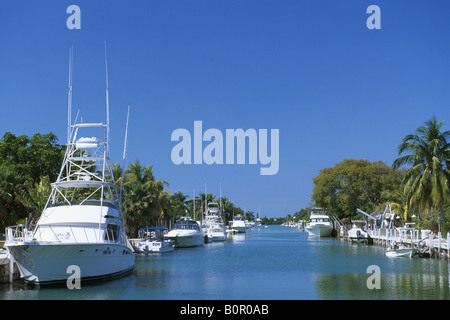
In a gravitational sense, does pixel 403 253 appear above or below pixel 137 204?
below

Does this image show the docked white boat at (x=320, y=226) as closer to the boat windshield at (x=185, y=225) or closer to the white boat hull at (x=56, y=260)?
the boat windshield at (x=185, y=225)

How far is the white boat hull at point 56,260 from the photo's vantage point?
26.4 metres

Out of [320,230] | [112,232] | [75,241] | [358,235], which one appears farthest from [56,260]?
[320,230]

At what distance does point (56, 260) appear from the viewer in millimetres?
26922

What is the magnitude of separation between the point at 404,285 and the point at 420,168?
66.1 feet

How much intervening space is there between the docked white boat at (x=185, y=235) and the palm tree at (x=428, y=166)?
1248 inches

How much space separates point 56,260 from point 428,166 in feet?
110

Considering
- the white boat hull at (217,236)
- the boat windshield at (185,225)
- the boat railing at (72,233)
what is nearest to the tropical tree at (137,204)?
the boat windshield at (185,225)

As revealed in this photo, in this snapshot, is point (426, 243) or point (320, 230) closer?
point (426, 243)

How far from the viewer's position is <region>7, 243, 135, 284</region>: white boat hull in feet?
86.5

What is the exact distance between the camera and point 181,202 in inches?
4847

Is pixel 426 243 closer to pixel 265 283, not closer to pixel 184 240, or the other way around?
pixel 265 283
